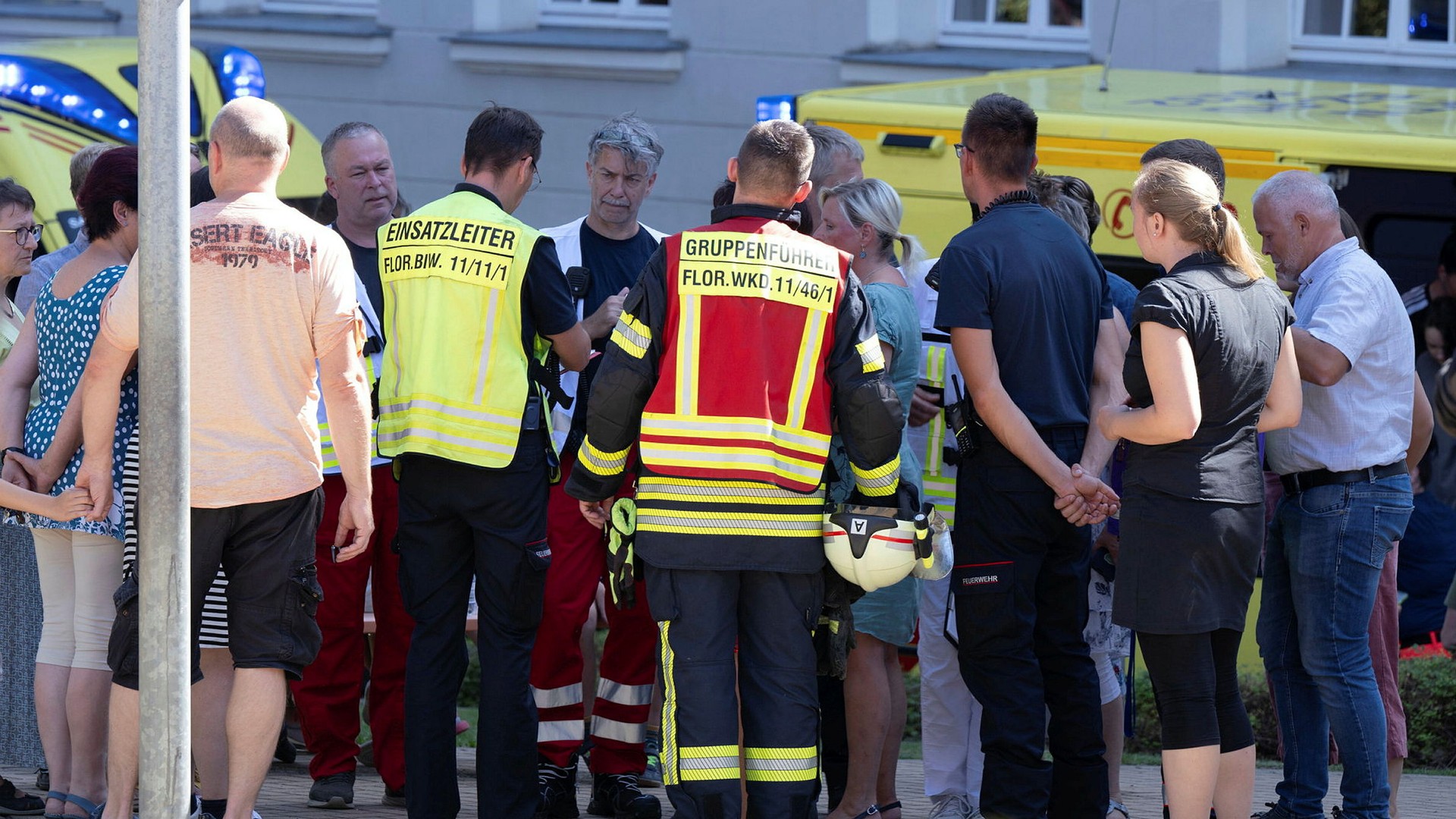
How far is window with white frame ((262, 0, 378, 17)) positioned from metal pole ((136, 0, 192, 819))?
9.14 metres

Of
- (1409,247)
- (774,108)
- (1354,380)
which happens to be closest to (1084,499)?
(1354,380)

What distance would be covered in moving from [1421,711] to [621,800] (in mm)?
3500

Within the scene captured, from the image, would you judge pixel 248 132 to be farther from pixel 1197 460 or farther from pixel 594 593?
pixel 1197 460

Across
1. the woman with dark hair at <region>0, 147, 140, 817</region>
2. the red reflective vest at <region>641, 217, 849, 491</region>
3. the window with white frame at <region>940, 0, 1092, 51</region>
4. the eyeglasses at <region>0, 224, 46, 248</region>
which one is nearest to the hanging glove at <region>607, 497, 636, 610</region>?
the red reflective vest at <region>641, 217, 849, 491</region>

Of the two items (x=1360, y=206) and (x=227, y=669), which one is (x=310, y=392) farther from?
(x=1360, y=206)

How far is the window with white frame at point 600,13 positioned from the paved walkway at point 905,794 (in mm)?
6706

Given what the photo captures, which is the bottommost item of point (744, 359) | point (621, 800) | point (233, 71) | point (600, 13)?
point (621, 800)

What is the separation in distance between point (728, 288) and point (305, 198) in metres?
4.98

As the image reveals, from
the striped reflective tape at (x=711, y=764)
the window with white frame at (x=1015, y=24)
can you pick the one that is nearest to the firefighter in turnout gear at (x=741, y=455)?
the striped reflective tape at (x=711, y=764)

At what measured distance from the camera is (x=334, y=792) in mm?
5023

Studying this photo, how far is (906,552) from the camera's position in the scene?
403 cm

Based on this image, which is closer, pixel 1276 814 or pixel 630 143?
pixel 1276 814

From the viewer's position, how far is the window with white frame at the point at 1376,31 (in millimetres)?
10078

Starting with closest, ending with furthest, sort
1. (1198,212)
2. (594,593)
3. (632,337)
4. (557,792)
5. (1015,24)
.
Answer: (632,337)
(1198,212)
(557,792)
(594,593)
(1015,24)
